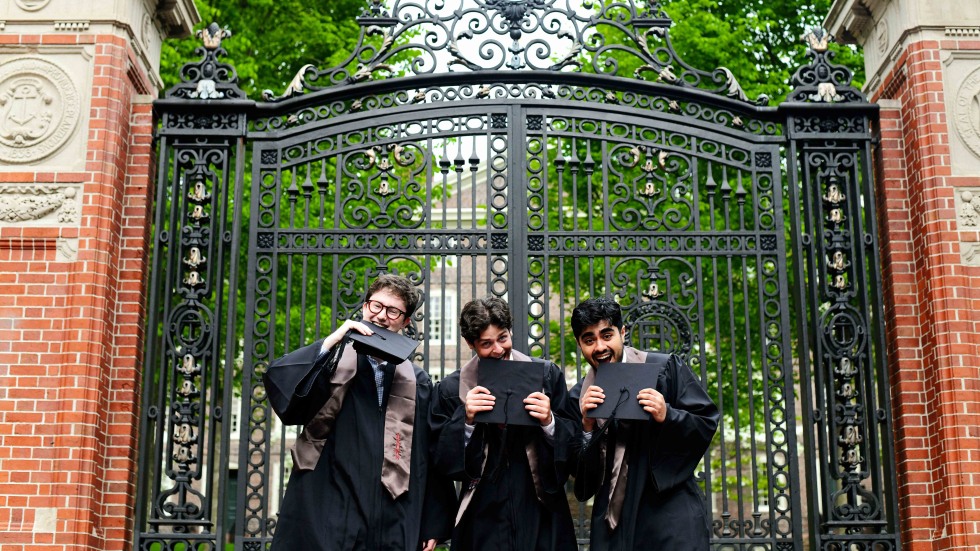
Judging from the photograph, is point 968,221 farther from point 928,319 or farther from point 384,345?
point 384,345

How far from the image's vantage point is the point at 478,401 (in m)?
5.66

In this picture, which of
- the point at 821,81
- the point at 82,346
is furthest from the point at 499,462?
the point at 821,81

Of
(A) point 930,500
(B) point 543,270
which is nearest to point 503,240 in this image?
(B) point 543,270

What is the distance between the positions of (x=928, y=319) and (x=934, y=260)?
39 centimetres

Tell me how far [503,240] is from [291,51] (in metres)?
8.10

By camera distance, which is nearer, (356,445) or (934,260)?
(356,445)

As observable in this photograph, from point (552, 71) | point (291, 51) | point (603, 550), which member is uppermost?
point (291, 51)

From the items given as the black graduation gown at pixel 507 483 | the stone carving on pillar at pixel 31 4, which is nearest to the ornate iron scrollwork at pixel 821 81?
the black graduation gown at pixel 507 483

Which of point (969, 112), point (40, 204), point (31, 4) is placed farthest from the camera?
point (31, 4)

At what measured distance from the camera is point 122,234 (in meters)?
7.74

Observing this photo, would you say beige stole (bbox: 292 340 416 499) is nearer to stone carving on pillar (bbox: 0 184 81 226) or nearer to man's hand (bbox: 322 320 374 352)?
man's hand (bbox: 322 320 374 352)

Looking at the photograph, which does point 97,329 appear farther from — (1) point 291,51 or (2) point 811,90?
(1) point 291,51

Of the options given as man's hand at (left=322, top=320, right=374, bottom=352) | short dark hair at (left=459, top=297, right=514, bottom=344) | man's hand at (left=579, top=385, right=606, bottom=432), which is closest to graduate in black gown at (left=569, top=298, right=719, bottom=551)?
man's hand at (left=579, top=385, right=606, bottom=432)

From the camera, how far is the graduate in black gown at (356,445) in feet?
18.1
